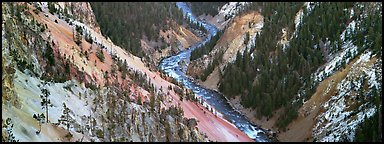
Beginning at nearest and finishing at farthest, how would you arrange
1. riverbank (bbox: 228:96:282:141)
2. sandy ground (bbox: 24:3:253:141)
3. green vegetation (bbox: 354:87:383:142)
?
sandy ground (bbox: 24:3:253:141)
green vegetation (bbox: 354:87:383:142)
riverbank (bbox: 228:96:282:141)

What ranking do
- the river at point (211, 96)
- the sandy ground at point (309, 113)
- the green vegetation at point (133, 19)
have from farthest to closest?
the green vegetation at point (133, 19), the river at point (211, 96), the sandy ground at point (309, 113)

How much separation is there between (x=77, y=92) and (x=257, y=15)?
1985 inches

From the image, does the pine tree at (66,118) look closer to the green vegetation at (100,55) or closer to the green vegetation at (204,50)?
the green vegetation at (100,55)

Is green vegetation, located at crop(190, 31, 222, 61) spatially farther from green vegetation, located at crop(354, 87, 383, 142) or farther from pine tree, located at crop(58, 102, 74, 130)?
pine tree, located at crop(58, 102, 74, 130)

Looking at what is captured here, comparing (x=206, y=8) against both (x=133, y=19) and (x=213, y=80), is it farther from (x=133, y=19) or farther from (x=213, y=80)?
(x=213, y=80)

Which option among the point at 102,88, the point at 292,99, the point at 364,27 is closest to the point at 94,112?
the point at 102,88

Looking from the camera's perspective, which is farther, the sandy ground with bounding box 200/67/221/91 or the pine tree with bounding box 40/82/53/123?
the sandy ground with bounding box 200/67/221/91

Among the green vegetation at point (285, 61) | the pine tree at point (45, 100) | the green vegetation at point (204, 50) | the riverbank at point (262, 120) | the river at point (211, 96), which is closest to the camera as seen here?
the pine tree at point (45, 100)

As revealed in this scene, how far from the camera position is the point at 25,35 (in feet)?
88.4

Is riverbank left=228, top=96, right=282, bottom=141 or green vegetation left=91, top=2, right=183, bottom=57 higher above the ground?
green vegetation left=91, top=2, right=183, bottom=57

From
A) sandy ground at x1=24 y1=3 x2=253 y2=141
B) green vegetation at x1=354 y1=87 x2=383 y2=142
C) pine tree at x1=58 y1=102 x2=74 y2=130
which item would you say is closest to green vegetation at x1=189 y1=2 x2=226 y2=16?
sandy ground at x1=24 y1=3 x2=253 y2=141

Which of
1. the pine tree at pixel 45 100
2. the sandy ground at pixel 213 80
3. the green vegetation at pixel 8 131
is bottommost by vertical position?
the green vegetation at pixel 8 131

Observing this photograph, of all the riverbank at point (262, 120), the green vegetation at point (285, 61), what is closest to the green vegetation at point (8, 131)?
the riverbank at point (262, 120)

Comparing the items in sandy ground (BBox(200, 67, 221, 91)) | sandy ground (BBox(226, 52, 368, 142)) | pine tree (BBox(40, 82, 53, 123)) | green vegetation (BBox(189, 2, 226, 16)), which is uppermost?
green vegetation (BBox(189, 2, 226, 16))
